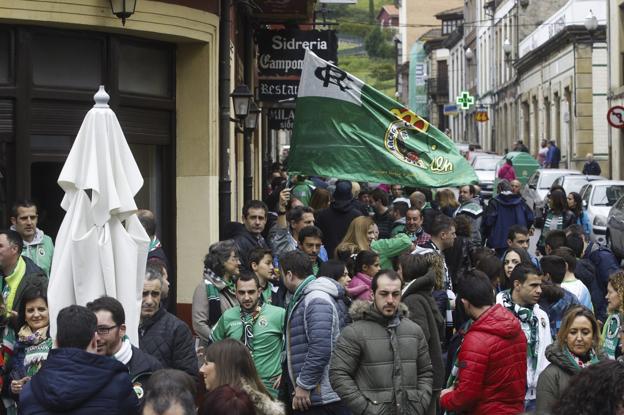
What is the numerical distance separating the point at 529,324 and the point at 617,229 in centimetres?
1600

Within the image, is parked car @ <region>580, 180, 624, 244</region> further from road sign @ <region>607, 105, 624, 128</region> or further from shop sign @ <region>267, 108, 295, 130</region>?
A: shop sign @ <region>267, 108, 295, 130</region>

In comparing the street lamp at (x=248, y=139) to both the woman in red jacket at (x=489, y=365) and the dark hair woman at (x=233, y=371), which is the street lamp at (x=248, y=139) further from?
the dark hair woman at (x=233, y=371)

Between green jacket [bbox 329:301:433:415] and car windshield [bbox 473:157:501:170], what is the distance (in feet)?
128

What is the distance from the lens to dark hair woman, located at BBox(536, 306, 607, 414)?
7629mm

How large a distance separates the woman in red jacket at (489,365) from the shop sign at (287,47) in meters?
15.2

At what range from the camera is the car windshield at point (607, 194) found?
94.5 ft

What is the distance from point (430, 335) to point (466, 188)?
9396 mm

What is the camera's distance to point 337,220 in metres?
15.4

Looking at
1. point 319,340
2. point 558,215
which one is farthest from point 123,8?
point 558,215

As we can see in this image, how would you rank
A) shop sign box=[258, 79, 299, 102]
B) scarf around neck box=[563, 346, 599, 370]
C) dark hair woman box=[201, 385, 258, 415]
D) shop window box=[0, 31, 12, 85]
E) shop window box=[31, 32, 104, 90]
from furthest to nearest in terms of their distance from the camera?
shop sign box=[258, 79, 299, 102], shop window box=[31, 32, 104, 90], shop window box=[0, 31, 12, 85], scarf around neck box=[563, 346, 599, 370], dark hair woman box=[201, 385, 258, 415]

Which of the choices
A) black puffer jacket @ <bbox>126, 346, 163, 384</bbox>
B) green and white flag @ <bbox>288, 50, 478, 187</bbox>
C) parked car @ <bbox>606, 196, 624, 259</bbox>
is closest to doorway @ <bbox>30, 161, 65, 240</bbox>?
green and white flag @ <bbox>288, 50, 478, 187</bbox>

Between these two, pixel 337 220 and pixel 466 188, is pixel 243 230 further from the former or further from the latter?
pixel 466 188

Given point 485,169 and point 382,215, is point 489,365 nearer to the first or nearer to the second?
point 382,215

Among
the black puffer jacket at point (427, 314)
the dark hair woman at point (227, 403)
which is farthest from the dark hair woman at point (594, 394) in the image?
the black puffer jacket at point (427, 314)
